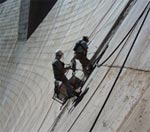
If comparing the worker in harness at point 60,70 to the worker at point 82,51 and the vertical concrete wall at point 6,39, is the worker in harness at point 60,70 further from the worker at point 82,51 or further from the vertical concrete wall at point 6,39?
the vertical concrete wall at point 6,39

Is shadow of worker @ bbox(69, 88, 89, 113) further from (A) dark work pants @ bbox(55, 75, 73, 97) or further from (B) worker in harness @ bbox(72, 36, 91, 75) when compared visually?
(B) worker in harness @ bbox(72, 36, 91, 75)

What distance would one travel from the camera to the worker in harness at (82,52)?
7.65 meters

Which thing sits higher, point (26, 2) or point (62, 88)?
point (26, 2)

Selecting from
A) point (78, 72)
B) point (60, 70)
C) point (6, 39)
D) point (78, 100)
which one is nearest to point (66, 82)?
point (60, 70)

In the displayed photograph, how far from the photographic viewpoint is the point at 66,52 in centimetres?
1360

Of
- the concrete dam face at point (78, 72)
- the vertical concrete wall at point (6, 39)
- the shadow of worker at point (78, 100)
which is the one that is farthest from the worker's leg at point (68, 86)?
the vertical concrete wall at point (6, 39)

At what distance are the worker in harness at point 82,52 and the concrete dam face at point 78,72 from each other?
0.83 ft

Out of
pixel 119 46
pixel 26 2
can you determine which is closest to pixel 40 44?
pixel 26 2

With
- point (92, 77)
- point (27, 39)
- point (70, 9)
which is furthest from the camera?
point (27, 39)

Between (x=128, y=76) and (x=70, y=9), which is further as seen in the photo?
(x=70, y=9)

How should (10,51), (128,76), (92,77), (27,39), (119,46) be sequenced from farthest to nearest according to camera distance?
(10,51), (27,39), (92,77), (119,46), (128,76)

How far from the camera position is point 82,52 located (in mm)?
7836

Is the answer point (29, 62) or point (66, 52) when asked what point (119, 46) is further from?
point (29, 62)

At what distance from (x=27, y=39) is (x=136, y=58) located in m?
16.6
